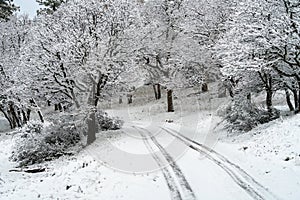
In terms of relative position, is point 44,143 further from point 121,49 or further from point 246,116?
→ point 246,116

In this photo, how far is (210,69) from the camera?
3422cm

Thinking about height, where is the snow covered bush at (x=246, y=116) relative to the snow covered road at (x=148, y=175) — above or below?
above

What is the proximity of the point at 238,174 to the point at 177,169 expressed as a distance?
9.42ft

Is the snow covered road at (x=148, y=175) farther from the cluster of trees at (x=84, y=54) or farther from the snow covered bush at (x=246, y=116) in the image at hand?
the cluster of trees at (x=84, y=54)

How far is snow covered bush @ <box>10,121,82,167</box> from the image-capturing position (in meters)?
23.5

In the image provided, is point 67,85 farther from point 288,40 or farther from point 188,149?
point 288,40

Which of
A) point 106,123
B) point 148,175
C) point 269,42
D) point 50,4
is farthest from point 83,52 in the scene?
point 50,4

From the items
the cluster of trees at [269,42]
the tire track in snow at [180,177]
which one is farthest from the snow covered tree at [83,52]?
the cluster of trees at [269,42]

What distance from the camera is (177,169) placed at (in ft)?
48.3

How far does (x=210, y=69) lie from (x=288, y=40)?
17.0m

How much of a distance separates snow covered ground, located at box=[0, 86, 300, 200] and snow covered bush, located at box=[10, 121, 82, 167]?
1349mm

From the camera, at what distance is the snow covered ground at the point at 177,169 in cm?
1191

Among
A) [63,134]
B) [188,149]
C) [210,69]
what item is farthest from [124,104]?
[188,149]

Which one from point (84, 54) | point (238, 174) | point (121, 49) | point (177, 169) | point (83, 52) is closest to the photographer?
point (238, 174)
